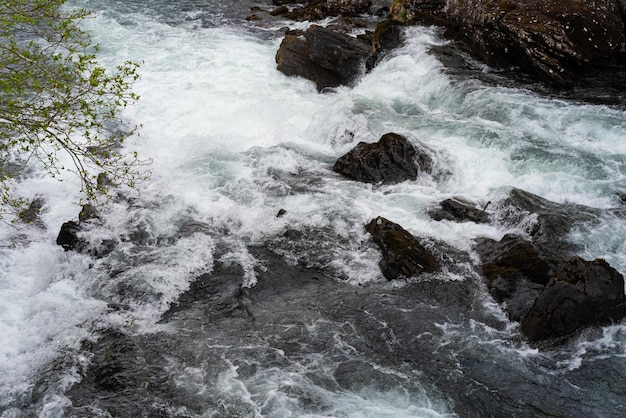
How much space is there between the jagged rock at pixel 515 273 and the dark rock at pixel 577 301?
1.66 ft

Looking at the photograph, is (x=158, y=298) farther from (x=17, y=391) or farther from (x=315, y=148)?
(x=315, y=148)

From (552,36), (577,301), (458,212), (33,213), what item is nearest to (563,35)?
(552,36)

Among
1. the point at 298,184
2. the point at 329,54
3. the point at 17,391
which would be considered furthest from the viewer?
the point at 329,54

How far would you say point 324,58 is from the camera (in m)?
20.6

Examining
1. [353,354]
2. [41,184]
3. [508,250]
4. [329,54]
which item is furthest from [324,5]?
[353,354]

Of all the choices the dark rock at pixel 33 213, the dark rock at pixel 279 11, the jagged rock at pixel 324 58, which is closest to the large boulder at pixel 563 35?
the jagged rock at pixel 324 58

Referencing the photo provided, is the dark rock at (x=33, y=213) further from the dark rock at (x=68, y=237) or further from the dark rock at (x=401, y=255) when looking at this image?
the dark rock at (x=401, y=255)

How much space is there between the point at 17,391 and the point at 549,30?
55.8 ft

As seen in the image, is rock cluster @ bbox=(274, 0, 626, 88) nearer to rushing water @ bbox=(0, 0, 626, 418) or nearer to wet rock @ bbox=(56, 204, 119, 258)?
rushing water @ bbox=(0, 0, 626, 418)

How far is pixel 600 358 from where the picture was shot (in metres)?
9.15

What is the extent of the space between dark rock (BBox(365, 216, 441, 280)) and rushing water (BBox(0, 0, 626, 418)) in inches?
13.6

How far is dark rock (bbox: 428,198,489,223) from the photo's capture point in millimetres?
12750

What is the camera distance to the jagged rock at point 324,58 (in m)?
20.6

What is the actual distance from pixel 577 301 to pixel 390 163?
21.3 feet
